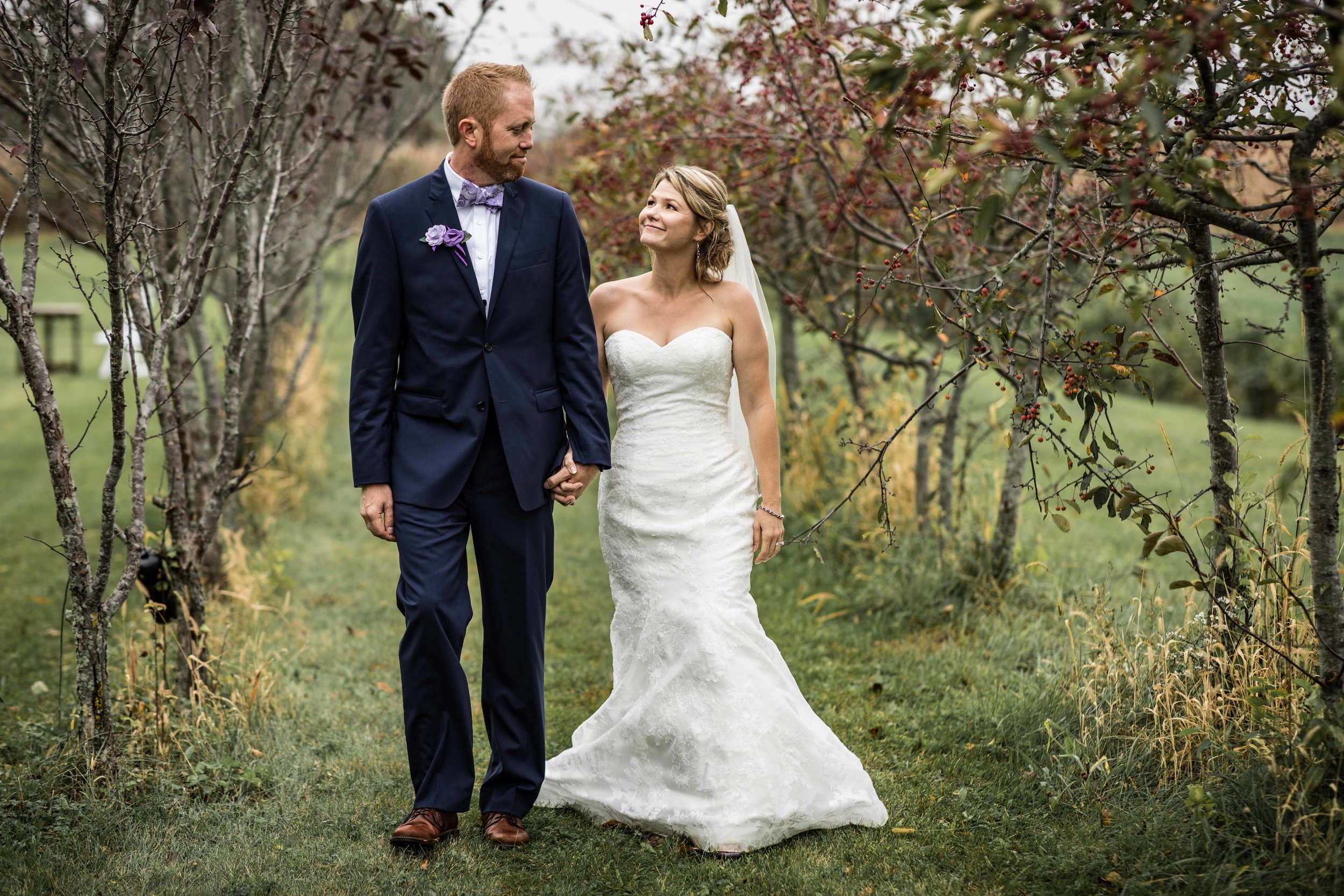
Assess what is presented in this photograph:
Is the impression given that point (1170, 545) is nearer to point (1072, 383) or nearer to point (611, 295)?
point (1072, 383)

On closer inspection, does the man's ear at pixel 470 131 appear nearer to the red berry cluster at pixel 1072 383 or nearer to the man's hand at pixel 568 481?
the man's hand at pixel 568 481

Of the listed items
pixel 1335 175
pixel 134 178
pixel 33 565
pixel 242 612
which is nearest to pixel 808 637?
pixel 242 612

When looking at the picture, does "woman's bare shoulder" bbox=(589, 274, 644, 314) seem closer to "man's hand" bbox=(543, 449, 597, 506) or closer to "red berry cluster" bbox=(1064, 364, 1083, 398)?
"man's hand" bbox=(543, 449, 597, 506)

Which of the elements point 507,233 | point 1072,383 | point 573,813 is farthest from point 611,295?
point 573,813

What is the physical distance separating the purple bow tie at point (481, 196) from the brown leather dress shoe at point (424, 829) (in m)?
1.92

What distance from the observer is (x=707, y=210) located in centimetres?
372

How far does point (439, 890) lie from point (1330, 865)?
2.37 metres

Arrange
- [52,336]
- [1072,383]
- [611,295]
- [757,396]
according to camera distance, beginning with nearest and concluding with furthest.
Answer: [1072,383] → [757,396] → [611,295] → [52,336]

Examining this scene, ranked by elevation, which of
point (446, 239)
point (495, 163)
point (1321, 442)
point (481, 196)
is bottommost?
point (1321, 442)

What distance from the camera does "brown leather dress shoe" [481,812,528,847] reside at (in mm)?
3369

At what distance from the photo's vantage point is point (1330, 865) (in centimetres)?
270

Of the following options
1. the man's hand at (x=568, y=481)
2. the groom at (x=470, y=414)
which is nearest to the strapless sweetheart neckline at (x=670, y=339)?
the groom at (x=470, y=414)

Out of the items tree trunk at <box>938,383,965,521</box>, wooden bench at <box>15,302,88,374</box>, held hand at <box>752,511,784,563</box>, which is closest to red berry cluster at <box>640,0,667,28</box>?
held hand at <box>752,511,784,563</box>

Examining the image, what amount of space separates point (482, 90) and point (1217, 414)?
8.16ft
